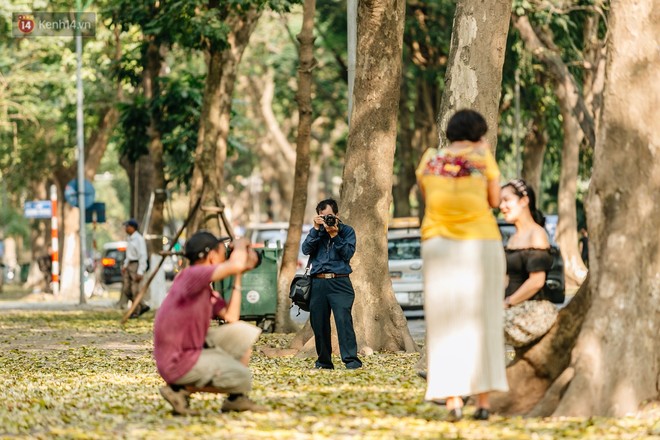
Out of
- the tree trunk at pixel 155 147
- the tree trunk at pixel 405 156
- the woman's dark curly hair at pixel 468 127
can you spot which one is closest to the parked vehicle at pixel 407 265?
the tree trunk at pixel 155 147

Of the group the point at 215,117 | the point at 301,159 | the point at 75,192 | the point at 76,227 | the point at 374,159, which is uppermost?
the point at 215,117

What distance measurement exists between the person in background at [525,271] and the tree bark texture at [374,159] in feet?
21.8

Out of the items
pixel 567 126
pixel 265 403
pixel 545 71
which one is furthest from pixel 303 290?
pixel 567 126

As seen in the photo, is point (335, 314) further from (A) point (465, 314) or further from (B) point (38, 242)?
(B) point (38, 242)

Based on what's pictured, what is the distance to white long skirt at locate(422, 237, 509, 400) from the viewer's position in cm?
891

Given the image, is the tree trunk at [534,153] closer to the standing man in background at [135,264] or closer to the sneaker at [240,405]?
the standing man in background at [135,264]

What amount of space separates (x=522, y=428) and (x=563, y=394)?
52cm

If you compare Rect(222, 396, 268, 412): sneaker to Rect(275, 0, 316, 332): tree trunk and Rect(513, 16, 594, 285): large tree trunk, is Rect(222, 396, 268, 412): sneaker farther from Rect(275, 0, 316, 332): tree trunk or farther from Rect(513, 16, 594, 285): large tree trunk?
Rect(513, 16, 594, 285): large tree trunk

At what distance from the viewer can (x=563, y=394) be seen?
9.34 m

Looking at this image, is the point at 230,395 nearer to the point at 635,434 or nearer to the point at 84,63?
the point at 635,434

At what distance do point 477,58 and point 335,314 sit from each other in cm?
268

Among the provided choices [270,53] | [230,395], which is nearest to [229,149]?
[270,53]

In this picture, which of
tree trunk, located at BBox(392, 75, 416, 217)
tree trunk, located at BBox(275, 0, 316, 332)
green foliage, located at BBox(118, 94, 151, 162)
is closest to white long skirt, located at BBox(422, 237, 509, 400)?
tree trunk, located at BBox(275, 0, 316, 332)

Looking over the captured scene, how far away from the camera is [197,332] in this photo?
31.3 feet
